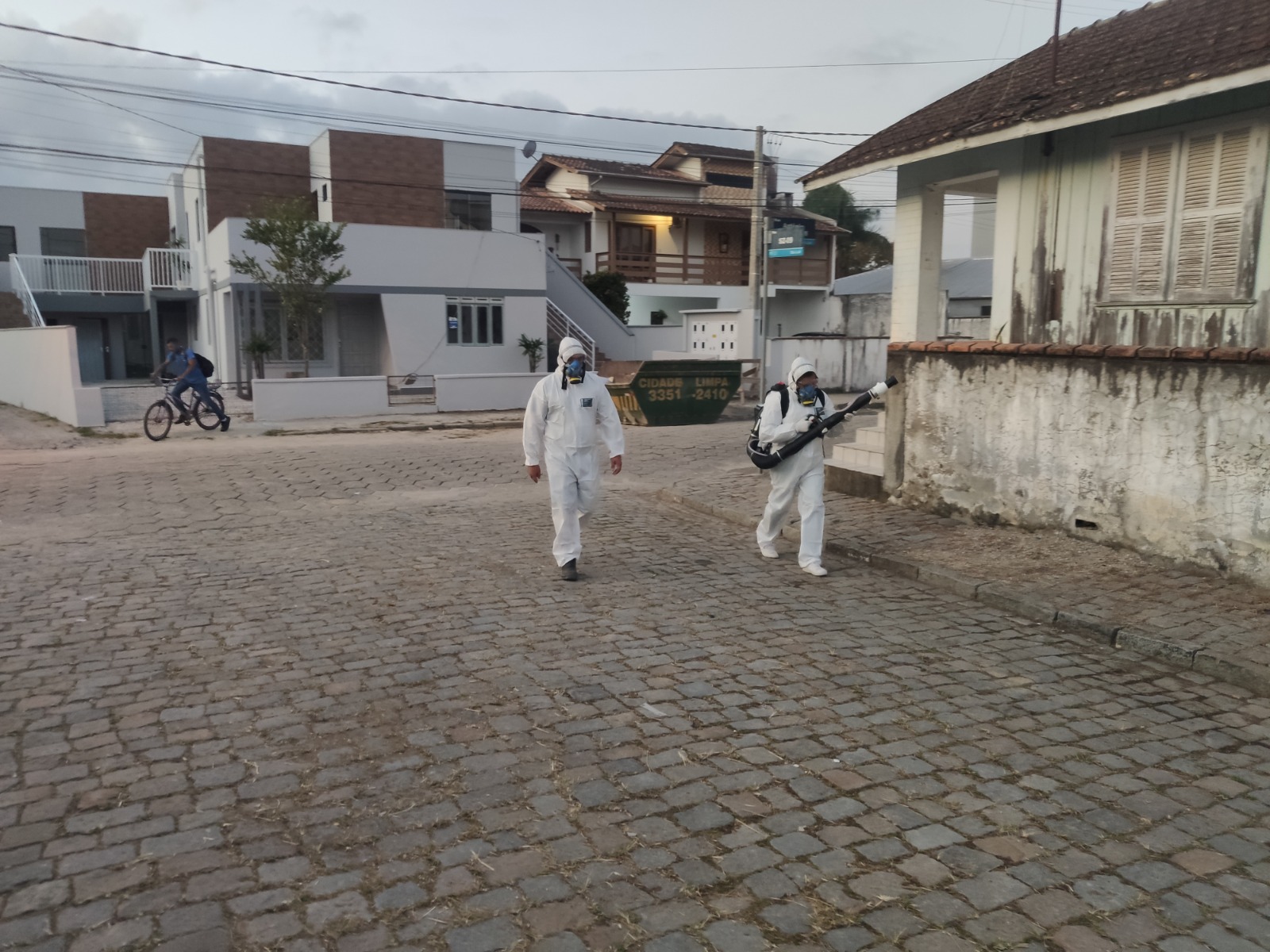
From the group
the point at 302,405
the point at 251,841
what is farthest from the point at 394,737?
the point at 302,405

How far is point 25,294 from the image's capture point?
2747 cm

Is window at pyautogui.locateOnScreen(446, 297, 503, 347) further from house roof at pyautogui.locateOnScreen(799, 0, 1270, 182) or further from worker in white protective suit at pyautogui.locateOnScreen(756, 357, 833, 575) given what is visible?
worker in white protective suit at pyautogui.locateOnScreen(756, 357, 833, 575)

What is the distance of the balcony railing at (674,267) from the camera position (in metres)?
37.2

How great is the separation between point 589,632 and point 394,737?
1.85m

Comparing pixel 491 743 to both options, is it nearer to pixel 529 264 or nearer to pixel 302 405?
pixel 302 405

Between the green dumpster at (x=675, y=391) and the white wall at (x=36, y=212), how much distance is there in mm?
24329

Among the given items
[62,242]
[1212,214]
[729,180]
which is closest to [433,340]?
[62,242]

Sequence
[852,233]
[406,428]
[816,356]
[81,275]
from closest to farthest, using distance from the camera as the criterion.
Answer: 1. [406,428]
2. [816,356]
3. [81,275]
4. [852,233]

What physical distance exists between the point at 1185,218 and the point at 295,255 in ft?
61.4

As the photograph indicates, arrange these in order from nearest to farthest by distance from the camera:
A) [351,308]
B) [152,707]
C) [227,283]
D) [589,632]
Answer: [152,707], [589,632], [227,283], [351,308]

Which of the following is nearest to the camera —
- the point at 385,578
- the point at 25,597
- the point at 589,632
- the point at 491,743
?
the point at 491,743

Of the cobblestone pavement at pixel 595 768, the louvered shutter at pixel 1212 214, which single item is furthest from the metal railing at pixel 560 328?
the louvered shutter at pixel 1212 214

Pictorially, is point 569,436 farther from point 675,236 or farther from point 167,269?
point 675,236

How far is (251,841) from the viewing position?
11.9 ft
